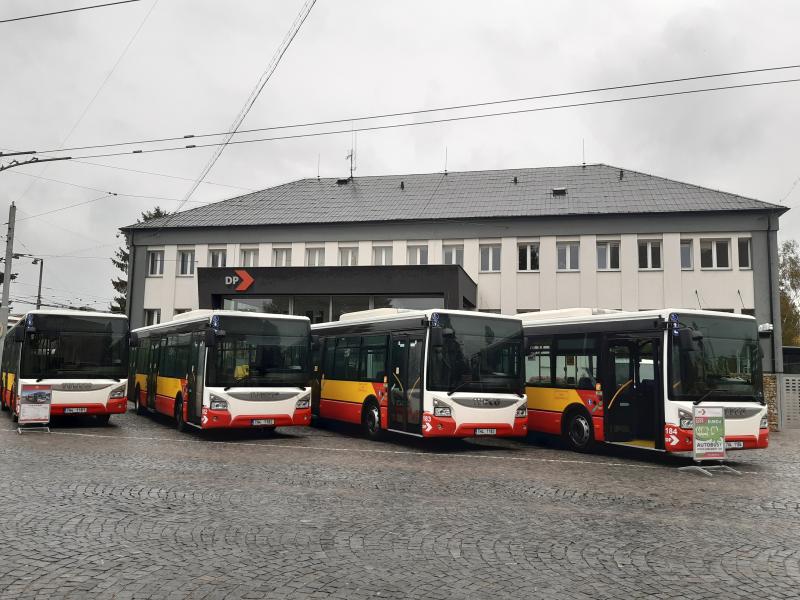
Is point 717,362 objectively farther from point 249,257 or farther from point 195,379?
point 249,257

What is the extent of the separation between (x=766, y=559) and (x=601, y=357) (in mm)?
8794

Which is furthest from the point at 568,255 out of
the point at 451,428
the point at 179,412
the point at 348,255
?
the point at 179,412

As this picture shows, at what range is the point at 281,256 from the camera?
38.2 metres

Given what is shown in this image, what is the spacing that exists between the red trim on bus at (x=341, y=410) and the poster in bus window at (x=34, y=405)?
658 cm

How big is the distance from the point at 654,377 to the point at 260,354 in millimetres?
8320

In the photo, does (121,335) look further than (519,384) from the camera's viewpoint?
Yes

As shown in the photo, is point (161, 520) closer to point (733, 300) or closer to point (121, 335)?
point (121, 335)

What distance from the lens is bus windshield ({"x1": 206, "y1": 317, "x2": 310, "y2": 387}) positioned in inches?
653

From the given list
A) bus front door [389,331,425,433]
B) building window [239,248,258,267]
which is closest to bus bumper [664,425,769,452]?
bus front door [389,331,425,433]

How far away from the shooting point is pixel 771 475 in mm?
13156

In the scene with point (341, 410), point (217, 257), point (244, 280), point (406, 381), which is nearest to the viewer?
point (406, 381)

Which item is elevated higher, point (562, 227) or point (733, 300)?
point (562, 227)

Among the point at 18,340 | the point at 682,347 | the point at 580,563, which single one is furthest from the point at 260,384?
the point at 580,563

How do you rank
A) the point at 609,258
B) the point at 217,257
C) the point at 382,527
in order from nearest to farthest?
the point at 382,527, the point at 609,258, the point at 217,257
